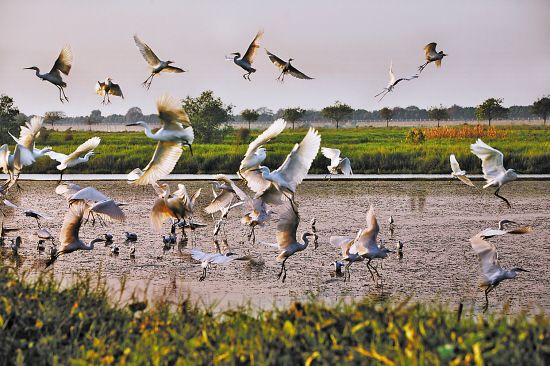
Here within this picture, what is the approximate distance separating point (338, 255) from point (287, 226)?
2.07 meters

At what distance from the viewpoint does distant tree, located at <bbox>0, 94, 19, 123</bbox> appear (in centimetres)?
4697

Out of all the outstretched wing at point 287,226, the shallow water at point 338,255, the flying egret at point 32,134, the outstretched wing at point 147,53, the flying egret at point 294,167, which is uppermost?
the outstretched wing at point 147,53

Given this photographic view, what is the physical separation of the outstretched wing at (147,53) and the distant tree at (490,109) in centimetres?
8433

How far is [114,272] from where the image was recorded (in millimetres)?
10000

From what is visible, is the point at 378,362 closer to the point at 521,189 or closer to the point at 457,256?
the point at 457,256

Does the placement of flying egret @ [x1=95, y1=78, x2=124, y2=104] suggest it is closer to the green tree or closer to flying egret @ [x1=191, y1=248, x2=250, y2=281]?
flying egret @ [x1=191, y1=248, x2=250, y2=281]

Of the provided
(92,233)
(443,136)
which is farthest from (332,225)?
(443,136)

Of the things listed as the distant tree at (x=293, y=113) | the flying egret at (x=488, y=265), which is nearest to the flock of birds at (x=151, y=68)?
the flying egret at (x=488, y=265)

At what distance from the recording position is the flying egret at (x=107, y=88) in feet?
42.9

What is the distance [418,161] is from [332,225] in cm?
1281

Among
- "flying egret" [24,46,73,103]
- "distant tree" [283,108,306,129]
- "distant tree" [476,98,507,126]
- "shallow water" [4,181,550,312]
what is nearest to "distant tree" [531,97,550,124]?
"distant tree" [476,98,507,126]

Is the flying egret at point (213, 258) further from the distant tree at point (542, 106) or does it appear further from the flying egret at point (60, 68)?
the distant tree at point (542, 106)

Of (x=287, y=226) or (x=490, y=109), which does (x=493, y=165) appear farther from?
(x=490, y=109)

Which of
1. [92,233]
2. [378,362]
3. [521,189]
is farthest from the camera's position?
[521,189]
